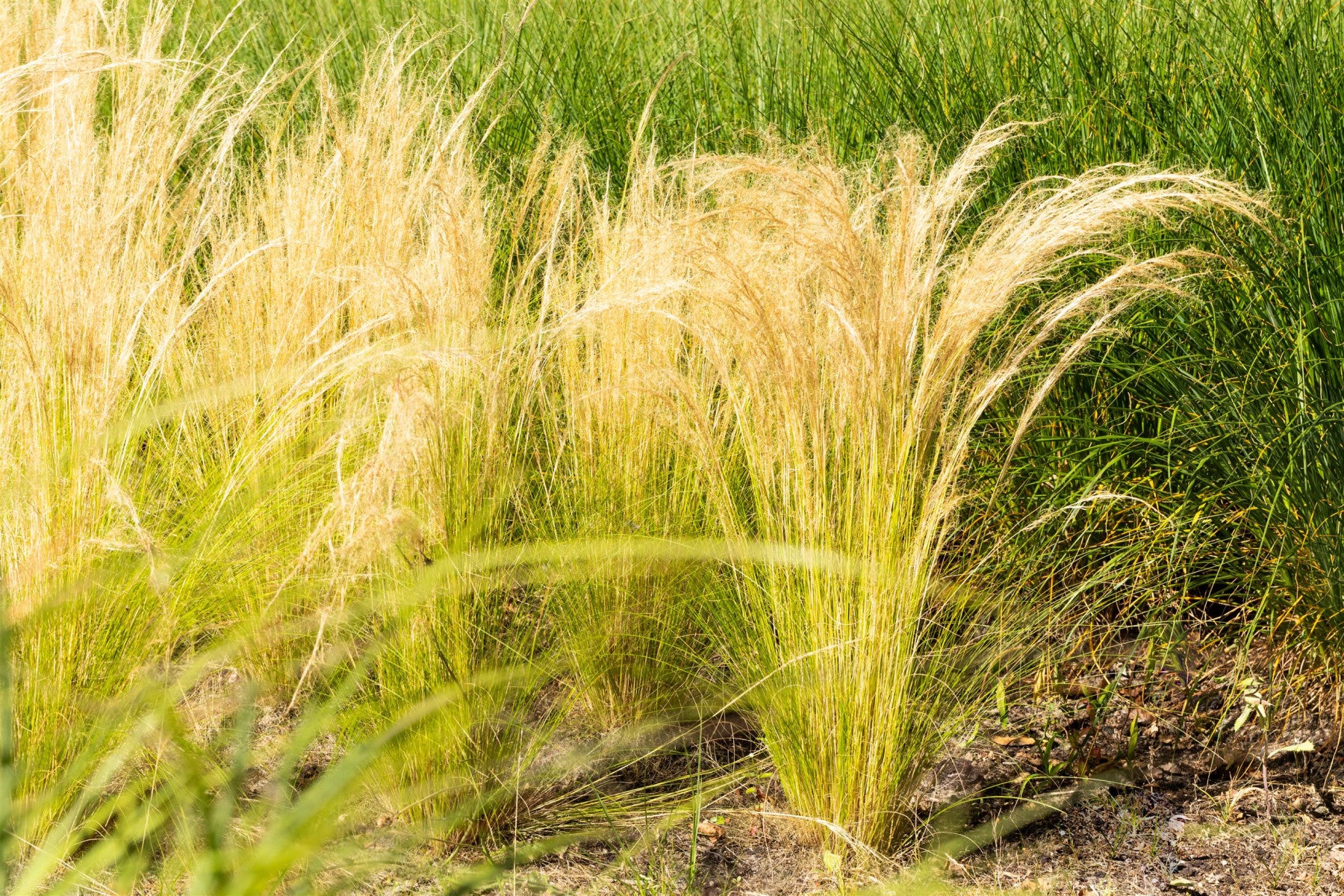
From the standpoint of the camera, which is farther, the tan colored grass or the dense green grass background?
the dense green grass background

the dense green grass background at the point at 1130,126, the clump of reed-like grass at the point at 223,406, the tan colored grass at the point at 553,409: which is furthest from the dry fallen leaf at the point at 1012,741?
the clump of reed-like grass at the point at 223,406

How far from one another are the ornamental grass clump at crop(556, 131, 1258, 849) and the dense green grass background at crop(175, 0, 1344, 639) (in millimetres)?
357

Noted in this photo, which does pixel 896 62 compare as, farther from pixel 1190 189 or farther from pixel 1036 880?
pixel 1036 880

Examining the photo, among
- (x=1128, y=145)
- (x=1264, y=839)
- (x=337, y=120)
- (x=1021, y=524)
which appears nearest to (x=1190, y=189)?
(x=1128, y=145)

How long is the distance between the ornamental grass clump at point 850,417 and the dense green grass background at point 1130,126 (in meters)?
0.36

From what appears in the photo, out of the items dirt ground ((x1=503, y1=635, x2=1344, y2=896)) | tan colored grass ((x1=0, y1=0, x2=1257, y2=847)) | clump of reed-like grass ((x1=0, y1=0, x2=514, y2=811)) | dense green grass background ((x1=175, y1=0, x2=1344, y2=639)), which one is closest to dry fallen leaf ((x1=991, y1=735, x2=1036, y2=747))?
dirt ground ((x1=503, y1=635, x2=1344, y2=896))

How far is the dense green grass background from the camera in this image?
8.10 feet

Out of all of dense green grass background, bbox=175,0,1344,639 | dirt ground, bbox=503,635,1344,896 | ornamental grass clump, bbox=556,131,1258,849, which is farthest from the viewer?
dense green grass background, bbox=175,0,1344,639

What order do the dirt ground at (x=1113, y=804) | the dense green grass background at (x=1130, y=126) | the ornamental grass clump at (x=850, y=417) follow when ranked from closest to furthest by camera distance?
1. the ornamental grass clump at (x=850, y=417)
2. the dirt ground at (x=1113, y=804)
3. the dense green grass background at (x=1130, y=126)

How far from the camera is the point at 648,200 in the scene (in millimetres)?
2652

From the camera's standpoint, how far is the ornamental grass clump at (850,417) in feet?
6.58

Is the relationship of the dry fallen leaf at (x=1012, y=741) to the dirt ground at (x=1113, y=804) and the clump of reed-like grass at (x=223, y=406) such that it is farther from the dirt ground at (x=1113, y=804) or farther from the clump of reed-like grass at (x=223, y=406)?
the clump of reed-like grass at (x=223, y=406)

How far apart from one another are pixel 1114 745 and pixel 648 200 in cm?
151

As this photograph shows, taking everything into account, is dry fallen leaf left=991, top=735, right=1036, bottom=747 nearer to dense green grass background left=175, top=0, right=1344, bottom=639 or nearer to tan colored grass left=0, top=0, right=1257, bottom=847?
tan colored grass left=0, top=0, right=1257, bottom=847
